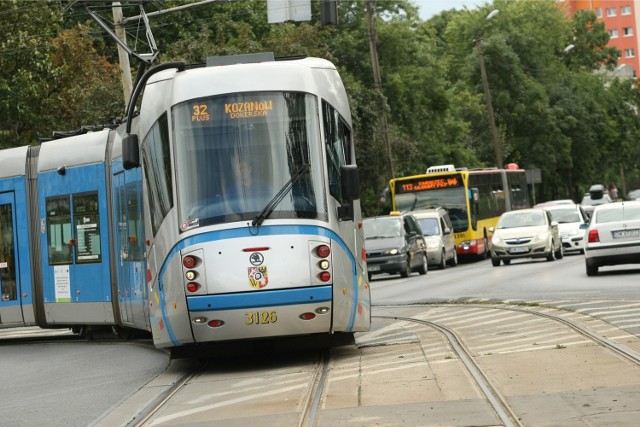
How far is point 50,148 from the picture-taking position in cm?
2188

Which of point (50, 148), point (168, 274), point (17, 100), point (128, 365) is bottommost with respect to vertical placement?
point (128, 365)

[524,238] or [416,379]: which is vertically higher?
[524,238]

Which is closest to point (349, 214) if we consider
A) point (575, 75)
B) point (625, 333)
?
point (625, 333)

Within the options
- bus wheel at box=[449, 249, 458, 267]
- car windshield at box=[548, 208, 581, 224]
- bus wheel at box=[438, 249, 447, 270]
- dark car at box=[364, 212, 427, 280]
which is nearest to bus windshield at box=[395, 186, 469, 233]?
bus wheel at box=[449, 249, 458, 267]

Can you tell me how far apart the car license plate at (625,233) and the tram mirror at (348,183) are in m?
15.1

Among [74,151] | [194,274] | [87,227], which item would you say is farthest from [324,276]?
[74,151]

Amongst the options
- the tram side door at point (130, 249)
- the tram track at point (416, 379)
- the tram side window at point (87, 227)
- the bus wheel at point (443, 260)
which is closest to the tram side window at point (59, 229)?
the tram side window at point (87, 227)

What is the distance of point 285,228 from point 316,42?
35.2 m

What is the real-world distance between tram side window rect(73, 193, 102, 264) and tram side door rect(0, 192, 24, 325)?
1.54 meters

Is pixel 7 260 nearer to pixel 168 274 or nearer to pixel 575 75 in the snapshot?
pixel 168 274

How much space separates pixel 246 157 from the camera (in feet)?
48.0

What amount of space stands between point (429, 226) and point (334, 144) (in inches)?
1145

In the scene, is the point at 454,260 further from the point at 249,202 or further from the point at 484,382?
the point at 484,382

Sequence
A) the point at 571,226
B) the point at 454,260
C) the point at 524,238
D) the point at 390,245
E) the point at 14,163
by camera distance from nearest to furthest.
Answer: the point at 14,163 → the point at 390,245 → the point at 524,238 → the point at 454,260 → the point at 571,226
